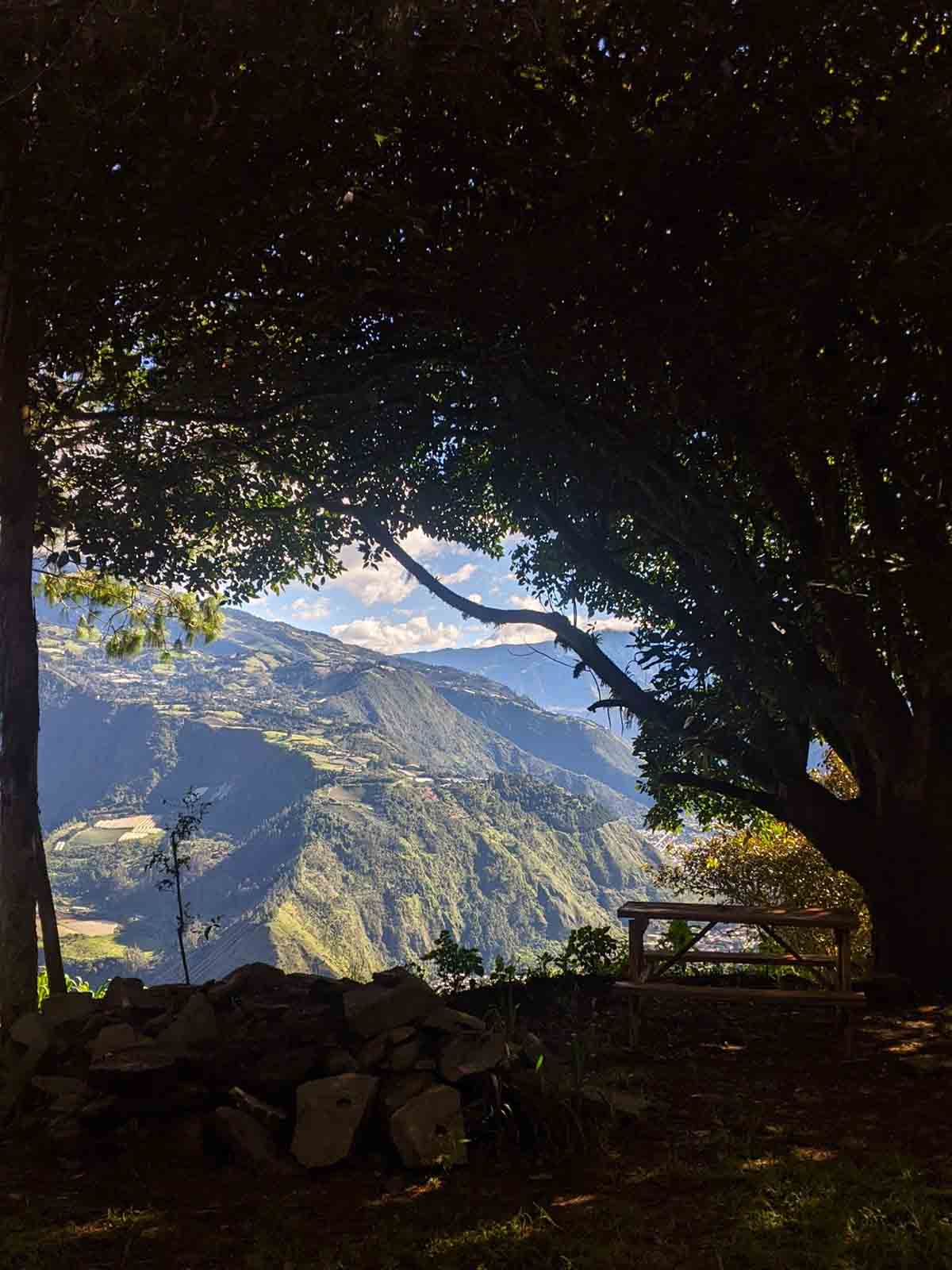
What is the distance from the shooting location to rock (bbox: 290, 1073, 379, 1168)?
5656 millimetres

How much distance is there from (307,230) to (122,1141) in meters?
8.06

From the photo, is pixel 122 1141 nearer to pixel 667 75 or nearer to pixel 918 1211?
pixel 918 1211

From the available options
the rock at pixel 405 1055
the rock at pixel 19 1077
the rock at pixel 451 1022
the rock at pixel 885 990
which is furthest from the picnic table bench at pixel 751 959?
the rock at pixel 19 1077

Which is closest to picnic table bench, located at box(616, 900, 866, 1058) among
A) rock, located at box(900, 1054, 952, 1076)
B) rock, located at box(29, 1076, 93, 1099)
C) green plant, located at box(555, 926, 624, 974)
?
rock, located at box(900, 1054, 952, 1076)

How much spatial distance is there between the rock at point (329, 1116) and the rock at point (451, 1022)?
0.86m

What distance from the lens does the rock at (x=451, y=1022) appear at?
6.83m

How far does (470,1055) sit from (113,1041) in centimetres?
272

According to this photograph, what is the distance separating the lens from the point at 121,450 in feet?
40.8

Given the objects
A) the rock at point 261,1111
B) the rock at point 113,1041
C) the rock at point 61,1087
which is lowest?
the rock at point 261,1111

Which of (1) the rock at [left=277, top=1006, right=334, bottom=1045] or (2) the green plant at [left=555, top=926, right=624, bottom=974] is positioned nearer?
(1) the rock at [left=277, top=1006, right=334, bottom=1045]

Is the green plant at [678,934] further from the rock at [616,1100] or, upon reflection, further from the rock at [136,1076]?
the rock at [136,1076]

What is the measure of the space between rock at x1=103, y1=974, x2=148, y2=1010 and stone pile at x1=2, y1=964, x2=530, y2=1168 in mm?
40

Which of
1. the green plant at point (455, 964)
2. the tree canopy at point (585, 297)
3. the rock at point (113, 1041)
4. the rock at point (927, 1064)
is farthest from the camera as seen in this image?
the green plant at point (455, 964)

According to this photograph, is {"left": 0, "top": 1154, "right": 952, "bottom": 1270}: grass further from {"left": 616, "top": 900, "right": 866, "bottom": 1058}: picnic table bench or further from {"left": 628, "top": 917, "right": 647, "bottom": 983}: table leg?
{"left": 628, "top": 917, "right": 647, "bottom": 983}: table leg
